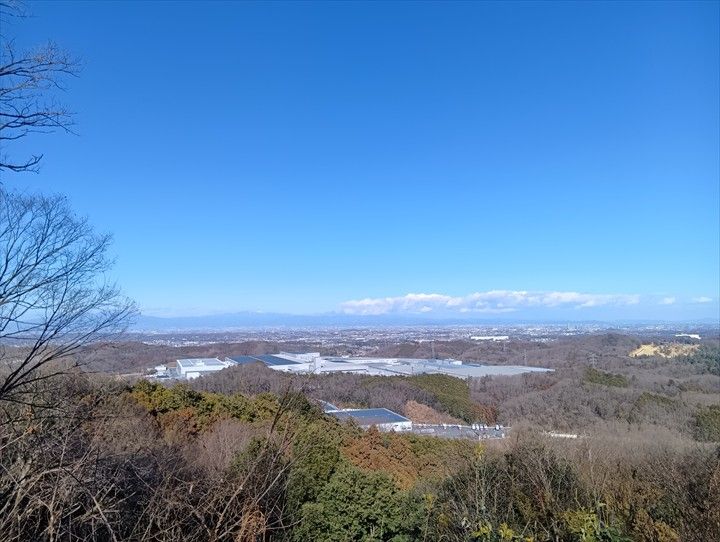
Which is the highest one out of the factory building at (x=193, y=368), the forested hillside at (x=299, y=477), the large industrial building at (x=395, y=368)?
the forested hillside at (x=299, y=477)

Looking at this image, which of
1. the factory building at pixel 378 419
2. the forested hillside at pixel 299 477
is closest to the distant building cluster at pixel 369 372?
the factory building at pixel 378 419

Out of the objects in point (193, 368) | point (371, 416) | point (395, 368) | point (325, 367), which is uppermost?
point (193, 368)

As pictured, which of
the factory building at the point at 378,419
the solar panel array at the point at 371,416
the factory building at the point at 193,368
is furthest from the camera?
the factory building at the point at 193,368

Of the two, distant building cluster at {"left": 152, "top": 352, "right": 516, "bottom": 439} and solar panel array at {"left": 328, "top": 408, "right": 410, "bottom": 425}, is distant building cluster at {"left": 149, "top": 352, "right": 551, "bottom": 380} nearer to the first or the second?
distant building cluster at {"left": 152, "top": 352, "right": 516, "bottom": 439}

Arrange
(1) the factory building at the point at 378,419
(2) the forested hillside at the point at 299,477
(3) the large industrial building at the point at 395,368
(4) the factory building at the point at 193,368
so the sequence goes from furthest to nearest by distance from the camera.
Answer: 1. (3) the large industrial building at the point at 395,368
2. (4) the factory building at the point at 193,368
3. (1) the factory building at the point at 378,419
4. (2) the forested hillside at the point at 299,477

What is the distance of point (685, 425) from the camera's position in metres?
20.6

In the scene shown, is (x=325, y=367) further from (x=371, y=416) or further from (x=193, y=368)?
(x=371, y=416)

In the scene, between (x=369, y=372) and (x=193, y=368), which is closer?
(x=193, y=368)

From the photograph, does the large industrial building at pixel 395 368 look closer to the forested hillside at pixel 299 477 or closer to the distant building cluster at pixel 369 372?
the distant building cluster at pixel 369 372

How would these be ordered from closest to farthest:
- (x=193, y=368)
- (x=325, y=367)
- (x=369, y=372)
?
(x=193, y=368) → (x=369, y=372) → (x=325, y=367)

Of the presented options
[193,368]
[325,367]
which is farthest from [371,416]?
[325,367]

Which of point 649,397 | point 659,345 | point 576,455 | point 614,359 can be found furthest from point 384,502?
point 659,345

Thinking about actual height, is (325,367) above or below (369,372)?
above

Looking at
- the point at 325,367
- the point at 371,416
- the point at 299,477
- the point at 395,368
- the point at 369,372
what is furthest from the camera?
the point at 395,368
